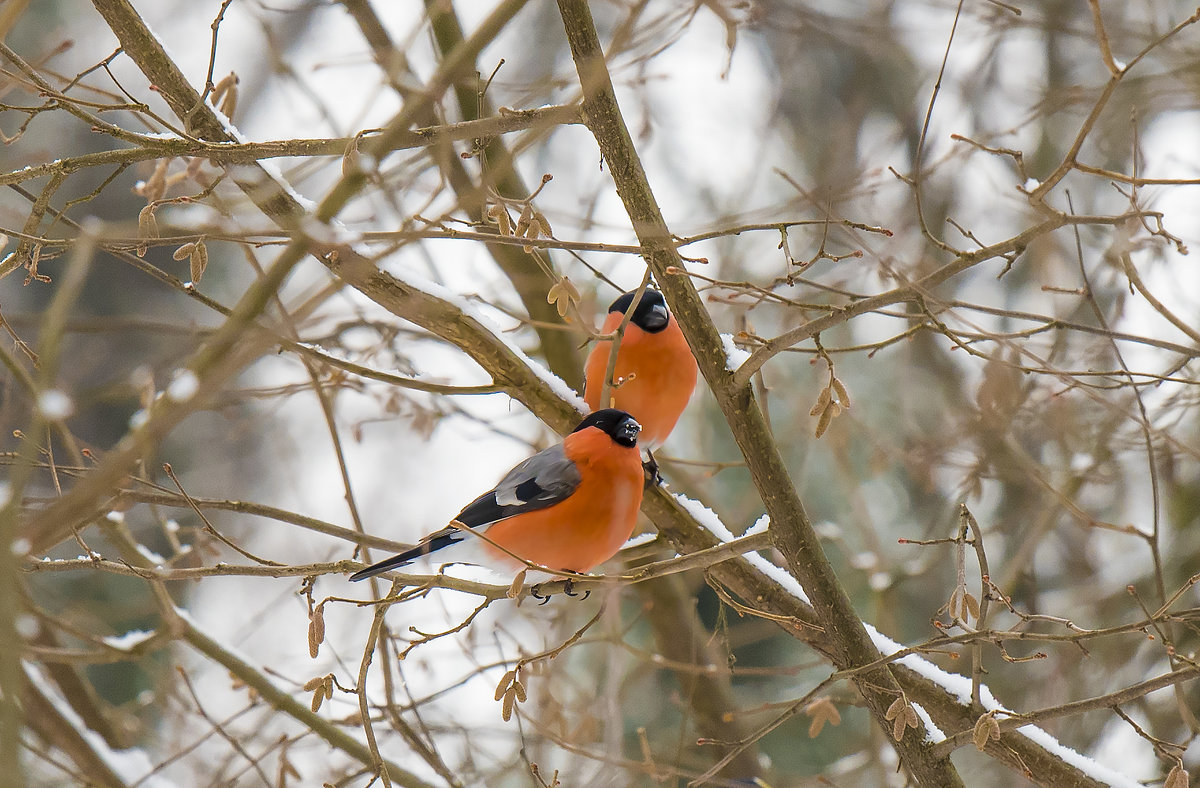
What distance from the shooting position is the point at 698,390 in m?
6.26

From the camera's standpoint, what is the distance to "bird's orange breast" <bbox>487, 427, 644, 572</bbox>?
2.96 m

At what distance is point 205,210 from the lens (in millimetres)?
3344

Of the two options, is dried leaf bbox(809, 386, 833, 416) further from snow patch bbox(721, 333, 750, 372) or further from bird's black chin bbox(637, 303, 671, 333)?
bird's black chin bbox(637, 303, 671, 333)

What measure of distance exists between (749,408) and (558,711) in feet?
4.13

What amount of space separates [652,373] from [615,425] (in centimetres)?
59

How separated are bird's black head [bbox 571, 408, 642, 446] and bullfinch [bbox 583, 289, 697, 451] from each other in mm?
459

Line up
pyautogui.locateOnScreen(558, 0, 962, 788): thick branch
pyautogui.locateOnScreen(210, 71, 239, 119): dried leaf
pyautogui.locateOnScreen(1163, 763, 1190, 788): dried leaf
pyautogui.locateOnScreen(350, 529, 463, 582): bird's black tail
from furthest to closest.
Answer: pyautogui.locateOnScreen(210, 71, 239, 119): dried leaf < pyautogui.locateOnScreen(350, 529, 463, 582): bird's black tail < pyautogui.locateOnScreen(558, 0, 962, 788): thick branch < pyautogui.locateOnScreen(1163, 763, 1190, 788): dried leaf

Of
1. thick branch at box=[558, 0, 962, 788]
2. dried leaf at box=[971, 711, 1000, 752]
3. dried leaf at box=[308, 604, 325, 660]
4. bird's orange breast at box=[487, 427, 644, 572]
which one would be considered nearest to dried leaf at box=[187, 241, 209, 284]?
dried leaf at box=[308, 604, 325, 660]

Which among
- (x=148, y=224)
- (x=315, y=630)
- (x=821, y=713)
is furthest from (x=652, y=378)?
(x=148, y=224)

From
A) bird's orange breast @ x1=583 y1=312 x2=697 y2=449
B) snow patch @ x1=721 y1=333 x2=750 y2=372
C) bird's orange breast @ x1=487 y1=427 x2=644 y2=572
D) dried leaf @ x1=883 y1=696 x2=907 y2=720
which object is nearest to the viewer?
dried leaf @ x1=883 y1=696 x2=907 y2=720

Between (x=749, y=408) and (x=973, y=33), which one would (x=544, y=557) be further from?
(x=973, y=33)

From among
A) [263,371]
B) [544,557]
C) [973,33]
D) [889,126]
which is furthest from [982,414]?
[263,371]

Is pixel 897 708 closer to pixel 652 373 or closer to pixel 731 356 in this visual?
pixel 731 356

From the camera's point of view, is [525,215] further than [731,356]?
No
